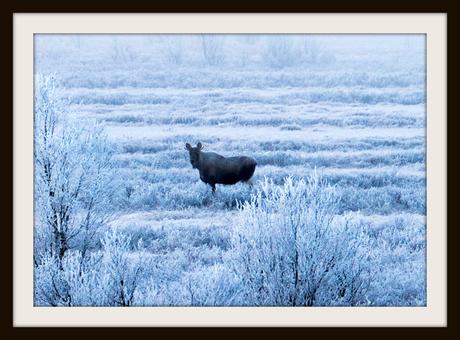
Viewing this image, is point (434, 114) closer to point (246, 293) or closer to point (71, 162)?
point (246, 293)

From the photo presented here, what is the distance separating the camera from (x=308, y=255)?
7684mm

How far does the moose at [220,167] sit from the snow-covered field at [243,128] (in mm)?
118

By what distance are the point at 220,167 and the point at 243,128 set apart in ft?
4.10

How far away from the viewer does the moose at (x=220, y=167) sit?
1096 centimetres

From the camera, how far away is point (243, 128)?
475 inches

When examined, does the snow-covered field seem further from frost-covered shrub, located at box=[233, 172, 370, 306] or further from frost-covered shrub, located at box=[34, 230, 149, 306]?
frost-covered shrub, located at box=[233, 172, 370, 306]

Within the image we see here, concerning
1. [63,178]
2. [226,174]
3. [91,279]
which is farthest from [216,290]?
[226,174]

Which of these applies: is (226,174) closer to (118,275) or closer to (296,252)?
(118,275)

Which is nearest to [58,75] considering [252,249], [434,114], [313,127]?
[313,127]

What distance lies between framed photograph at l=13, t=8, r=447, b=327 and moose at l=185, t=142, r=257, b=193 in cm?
2

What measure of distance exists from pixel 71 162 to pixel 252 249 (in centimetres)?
218

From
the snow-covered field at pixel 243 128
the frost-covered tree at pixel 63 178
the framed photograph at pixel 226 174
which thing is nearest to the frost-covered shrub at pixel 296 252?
the framed photograph at pixel 226 174

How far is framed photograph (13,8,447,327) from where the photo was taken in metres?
7.76

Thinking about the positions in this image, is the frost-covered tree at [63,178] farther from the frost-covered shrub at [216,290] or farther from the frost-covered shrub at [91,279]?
the frost-covered shrub at [216,290]
